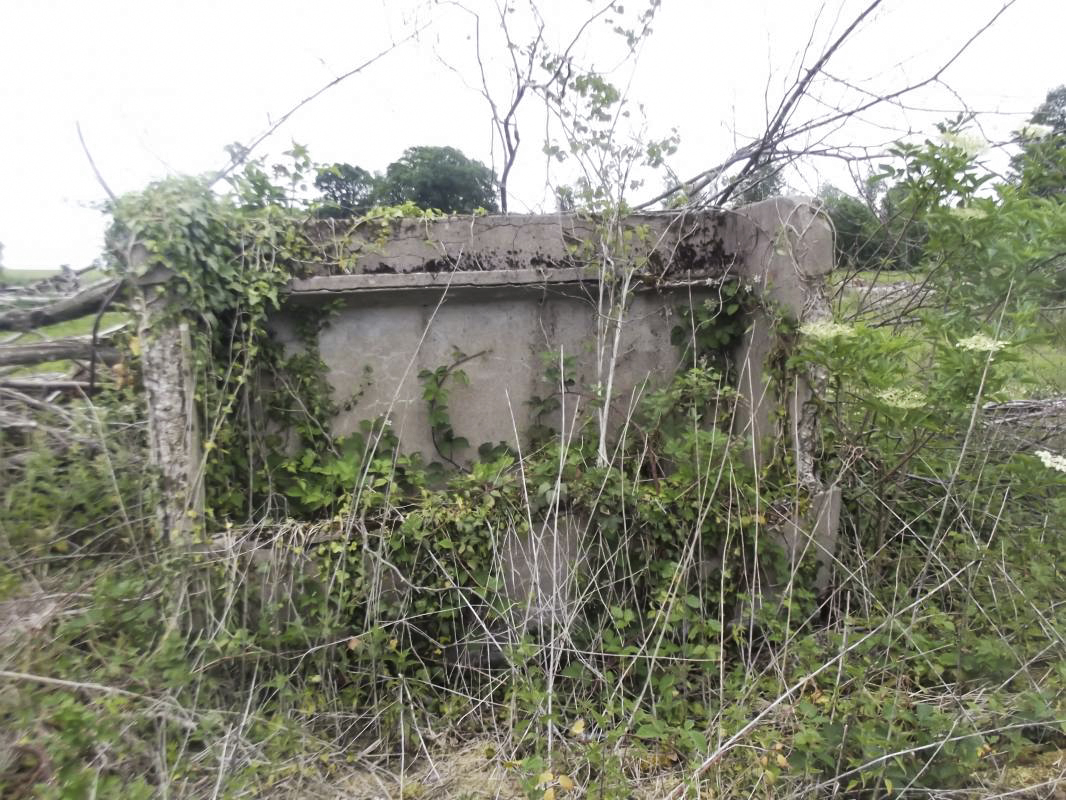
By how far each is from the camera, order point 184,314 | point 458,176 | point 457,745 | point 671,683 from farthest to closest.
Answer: point 458,176 → point 184,314 → point 457,745 → point 671,683

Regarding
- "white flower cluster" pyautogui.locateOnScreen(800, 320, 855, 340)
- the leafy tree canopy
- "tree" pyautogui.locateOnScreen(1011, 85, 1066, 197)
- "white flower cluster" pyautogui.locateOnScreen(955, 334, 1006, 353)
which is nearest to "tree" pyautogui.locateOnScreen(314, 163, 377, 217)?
the leafy tree canopy

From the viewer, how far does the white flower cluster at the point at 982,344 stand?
2.15 m

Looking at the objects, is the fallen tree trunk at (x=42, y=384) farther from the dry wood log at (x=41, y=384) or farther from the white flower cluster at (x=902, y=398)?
the white flower cluster at (x=902, y=398)

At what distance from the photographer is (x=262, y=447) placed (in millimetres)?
3111

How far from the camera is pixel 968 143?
2430mm

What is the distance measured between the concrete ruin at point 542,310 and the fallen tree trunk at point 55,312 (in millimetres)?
877

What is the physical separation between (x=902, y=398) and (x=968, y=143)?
1.03m

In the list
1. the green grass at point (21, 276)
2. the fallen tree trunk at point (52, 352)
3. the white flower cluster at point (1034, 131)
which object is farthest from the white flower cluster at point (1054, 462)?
the green grass at point (21, 276)

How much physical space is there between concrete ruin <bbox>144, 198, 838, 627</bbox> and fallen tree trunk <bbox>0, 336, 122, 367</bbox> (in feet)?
2.95

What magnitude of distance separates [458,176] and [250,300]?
519 cm

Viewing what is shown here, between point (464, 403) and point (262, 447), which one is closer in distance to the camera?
point (262, 447)

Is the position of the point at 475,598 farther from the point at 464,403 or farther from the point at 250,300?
the point at 250,300

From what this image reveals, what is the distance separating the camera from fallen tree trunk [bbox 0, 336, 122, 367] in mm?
3074

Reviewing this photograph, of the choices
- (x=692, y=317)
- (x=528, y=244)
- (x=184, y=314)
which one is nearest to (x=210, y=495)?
(x=184, y=314)
